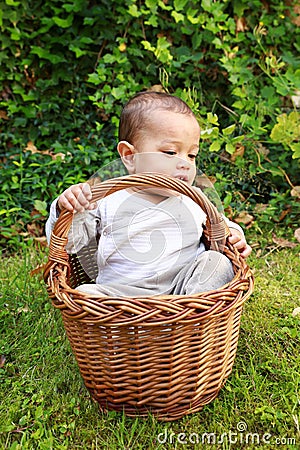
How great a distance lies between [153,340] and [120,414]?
1.02 feet

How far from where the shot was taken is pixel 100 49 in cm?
366

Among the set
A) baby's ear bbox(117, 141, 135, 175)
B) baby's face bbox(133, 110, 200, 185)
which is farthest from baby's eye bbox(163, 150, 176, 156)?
baby's ear bbox(117, 141, 135, 175)

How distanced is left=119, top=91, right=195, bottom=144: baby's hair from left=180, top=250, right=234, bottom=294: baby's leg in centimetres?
52

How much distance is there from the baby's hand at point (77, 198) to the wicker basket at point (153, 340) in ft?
0.09

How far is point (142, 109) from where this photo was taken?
205 centimetres

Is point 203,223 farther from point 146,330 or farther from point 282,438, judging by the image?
point 282,438

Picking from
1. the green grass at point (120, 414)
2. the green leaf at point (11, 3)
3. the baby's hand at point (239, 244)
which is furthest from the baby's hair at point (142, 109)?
the green leaf at point (11, 3)

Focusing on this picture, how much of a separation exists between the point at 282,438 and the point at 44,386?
2.53ft

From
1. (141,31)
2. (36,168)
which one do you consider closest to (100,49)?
(141,31)

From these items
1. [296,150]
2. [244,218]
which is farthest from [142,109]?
[296,150]

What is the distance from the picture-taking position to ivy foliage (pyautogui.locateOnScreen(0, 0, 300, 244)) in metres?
3.28

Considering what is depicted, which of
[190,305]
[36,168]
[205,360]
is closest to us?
[190,305]

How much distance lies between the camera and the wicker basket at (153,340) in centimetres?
153

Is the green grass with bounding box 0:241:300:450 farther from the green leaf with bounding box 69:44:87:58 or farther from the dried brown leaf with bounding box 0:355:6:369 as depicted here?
the green leaf with bounding box 69:44:87:58
